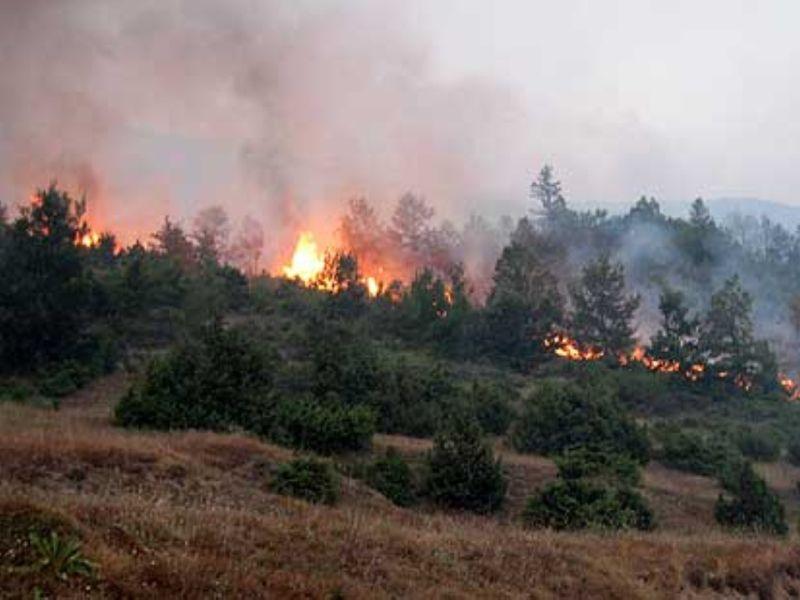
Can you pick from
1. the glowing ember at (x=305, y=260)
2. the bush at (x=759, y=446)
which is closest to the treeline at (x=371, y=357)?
the bush at (x=759, y=446)

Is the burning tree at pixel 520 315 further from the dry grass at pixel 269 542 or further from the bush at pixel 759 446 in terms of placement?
the dry grass at pixel 269 542

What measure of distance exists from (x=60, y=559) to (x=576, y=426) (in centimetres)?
2417

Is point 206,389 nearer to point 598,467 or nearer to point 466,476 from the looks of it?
point 466,476

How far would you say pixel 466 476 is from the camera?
20.7 metres

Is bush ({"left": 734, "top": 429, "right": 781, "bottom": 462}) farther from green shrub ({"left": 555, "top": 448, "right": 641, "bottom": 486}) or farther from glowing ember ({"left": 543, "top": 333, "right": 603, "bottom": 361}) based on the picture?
glowing ember ({"left": 543, "top": 333, "right": 603, "bottom": 361})

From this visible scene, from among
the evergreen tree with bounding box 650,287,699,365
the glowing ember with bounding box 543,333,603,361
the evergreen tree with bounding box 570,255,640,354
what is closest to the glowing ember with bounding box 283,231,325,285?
the glowing ember with bounding box 543,333,603,361

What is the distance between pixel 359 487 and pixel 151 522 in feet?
33.4

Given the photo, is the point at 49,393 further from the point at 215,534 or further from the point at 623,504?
the point at 215,534

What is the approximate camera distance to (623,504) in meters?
20.6

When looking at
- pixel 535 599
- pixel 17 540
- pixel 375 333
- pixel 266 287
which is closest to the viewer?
pixel 17 540

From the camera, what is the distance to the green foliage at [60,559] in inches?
300

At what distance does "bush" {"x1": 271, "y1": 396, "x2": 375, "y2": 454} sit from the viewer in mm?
23312

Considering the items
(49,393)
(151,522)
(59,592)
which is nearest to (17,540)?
(59,592)

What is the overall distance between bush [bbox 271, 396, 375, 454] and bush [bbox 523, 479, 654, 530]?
227 inches
